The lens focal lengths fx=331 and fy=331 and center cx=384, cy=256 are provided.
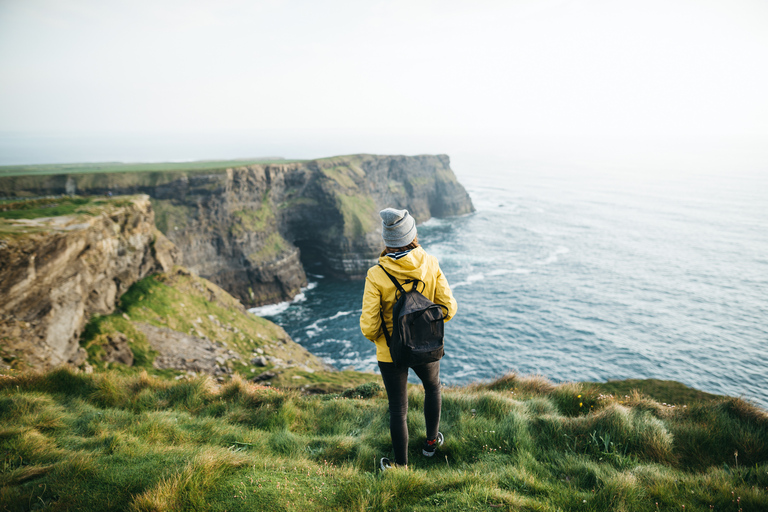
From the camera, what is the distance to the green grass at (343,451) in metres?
3.35

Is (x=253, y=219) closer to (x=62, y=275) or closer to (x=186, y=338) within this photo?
(x=186, y=338)

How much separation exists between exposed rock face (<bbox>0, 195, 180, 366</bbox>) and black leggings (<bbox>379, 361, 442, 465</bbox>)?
14982 mm

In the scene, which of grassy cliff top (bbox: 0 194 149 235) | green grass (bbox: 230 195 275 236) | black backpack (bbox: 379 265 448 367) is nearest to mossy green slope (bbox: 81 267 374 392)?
grassy cliff top (bbox: 0 194 149 235)

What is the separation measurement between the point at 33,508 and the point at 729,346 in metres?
44.3

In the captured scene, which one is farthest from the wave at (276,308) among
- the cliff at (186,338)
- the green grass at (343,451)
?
the green grass at (343,451)

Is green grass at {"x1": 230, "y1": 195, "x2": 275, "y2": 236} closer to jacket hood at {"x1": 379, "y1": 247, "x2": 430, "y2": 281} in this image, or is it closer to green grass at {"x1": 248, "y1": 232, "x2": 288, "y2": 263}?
green grass at {"x1": 248, "y1": 232, "x2": 288, "y2": 263}

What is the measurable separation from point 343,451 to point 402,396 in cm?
153

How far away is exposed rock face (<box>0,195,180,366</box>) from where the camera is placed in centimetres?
1314

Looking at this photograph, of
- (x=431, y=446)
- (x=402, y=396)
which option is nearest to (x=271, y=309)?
(x=431, y=446)

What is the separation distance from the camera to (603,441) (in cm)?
477

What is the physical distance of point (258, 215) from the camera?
53.6m

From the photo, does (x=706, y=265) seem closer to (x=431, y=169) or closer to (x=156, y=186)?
(x=431, y=169)

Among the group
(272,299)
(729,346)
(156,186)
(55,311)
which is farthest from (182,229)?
(729,346)

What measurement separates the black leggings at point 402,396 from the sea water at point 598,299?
840 centimetres
